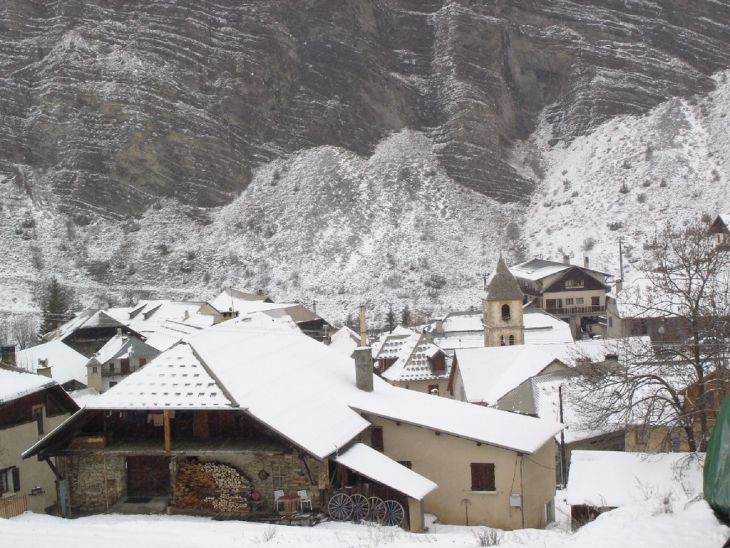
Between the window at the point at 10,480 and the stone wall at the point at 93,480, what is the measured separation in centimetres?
392

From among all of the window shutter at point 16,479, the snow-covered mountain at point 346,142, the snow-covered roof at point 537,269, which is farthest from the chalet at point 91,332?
the snow-covered roof at point 537,269

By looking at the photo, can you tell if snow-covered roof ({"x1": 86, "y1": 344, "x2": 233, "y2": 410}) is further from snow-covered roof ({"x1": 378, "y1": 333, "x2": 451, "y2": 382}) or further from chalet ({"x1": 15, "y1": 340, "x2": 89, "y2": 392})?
chalet ({"x1": 15, "y1": 340, "x2": 89, "y2": 392})

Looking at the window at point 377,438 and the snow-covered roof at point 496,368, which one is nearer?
the window at point 377,438

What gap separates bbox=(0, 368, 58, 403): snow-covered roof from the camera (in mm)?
23922

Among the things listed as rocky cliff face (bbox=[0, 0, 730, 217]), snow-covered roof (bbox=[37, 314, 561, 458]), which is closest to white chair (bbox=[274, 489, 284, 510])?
snow-covered roof (bbox=[37, 314, 561, 458])

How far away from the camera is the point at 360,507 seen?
18.7 m

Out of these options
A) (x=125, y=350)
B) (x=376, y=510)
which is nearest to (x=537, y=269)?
(x=125, y=350)

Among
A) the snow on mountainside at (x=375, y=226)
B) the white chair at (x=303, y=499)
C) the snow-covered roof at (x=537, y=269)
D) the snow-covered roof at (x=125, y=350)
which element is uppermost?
the snow on mountainside at (x=375, y=226)

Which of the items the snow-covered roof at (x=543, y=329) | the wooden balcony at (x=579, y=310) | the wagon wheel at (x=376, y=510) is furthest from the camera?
the wooden balcony at (x=579, y=310)

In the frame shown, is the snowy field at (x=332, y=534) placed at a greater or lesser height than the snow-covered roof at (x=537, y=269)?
lesser

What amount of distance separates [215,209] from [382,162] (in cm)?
2344

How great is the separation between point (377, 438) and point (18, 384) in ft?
42.1

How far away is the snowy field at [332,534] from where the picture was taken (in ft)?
32.0

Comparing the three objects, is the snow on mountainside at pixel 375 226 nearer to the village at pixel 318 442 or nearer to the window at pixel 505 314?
the window at pixel 505 314
